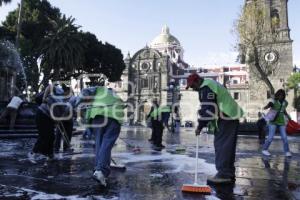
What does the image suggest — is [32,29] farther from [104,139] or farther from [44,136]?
[104,139]

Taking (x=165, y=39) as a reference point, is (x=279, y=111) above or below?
below

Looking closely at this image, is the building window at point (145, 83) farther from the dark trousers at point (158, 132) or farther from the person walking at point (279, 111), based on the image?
the person walking at point (279, 111)

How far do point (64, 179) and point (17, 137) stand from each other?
26.7 feet

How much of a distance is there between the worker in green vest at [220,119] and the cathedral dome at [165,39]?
254 feet

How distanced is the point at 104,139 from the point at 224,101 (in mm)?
1534

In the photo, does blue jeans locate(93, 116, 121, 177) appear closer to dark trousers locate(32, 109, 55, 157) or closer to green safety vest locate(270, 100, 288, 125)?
dark trousers locate(32, 109, 55, 157)

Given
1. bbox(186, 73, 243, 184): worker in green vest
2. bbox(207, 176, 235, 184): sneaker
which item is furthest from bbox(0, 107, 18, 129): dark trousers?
bbox(207, 176, 235, 184): sneaker

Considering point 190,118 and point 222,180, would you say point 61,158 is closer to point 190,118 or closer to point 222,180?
point 222,180

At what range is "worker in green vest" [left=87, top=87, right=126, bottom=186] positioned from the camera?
4176 millimetres

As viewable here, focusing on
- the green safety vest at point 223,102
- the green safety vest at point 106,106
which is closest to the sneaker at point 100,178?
the green safety vest at point 106,106

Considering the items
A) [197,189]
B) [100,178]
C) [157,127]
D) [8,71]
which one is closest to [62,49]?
[8,71]

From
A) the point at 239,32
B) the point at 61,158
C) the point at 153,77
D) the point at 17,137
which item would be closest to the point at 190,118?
the point at 153,77

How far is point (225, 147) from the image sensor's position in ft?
14.4

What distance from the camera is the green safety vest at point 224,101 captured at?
444cm
